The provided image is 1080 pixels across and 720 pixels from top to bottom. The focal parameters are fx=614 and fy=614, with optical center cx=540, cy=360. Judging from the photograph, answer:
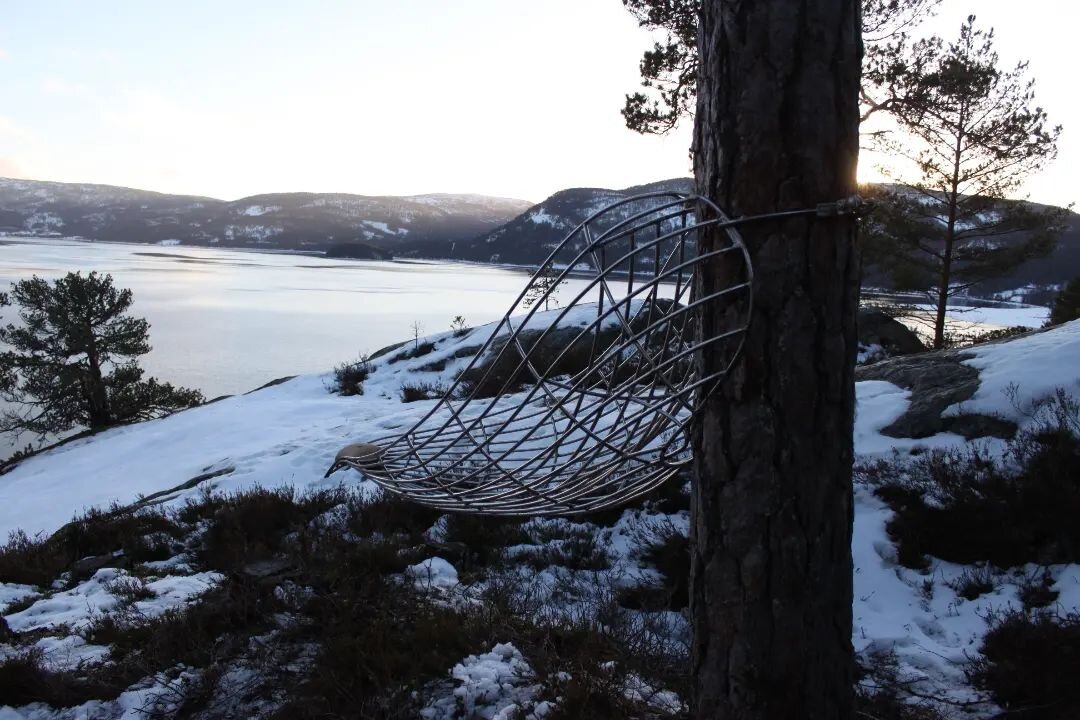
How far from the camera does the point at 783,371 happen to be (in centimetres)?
137

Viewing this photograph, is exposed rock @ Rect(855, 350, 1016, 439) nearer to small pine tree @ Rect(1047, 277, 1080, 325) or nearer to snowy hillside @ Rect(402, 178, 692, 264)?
small pine tree @ Rect(1047, 277, 1080, 325)

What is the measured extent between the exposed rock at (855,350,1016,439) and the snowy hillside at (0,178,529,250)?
289 feet

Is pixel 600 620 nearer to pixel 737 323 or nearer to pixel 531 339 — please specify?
pixel 737 323

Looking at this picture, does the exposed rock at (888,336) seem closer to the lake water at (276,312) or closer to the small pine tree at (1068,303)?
the small pine tree at (1068,303)

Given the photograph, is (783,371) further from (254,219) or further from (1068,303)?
(254,219)


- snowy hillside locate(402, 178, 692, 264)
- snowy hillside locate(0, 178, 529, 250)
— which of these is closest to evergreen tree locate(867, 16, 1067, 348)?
snowy hillside locate(402, 178, 692, 264)

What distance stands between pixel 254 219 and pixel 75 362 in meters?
107

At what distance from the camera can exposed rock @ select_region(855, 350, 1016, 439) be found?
4031mm

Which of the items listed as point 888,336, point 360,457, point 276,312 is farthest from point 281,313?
point 360,457

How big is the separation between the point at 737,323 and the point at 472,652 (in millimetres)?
1730

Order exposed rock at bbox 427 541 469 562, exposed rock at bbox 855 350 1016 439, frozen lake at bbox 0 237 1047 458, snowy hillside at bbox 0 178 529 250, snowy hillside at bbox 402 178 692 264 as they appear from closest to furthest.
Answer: exposed rock at bbox 427 541 469 562, exposed rock at bbox 855 350 1016 439, frozen lake at bbox 0 237 1047 458, snowy hillside at bbox 402 178 692 264, snowy hillside at bbox 0 178 529 250

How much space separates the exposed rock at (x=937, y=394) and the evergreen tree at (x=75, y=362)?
14940 millimetres

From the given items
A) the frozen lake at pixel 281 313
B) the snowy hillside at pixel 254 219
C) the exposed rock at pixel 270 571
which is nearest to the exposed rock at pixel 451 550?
the exposed rock at pixel 270 571

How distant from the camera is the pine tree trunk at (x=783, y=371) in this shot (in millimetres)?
1321
